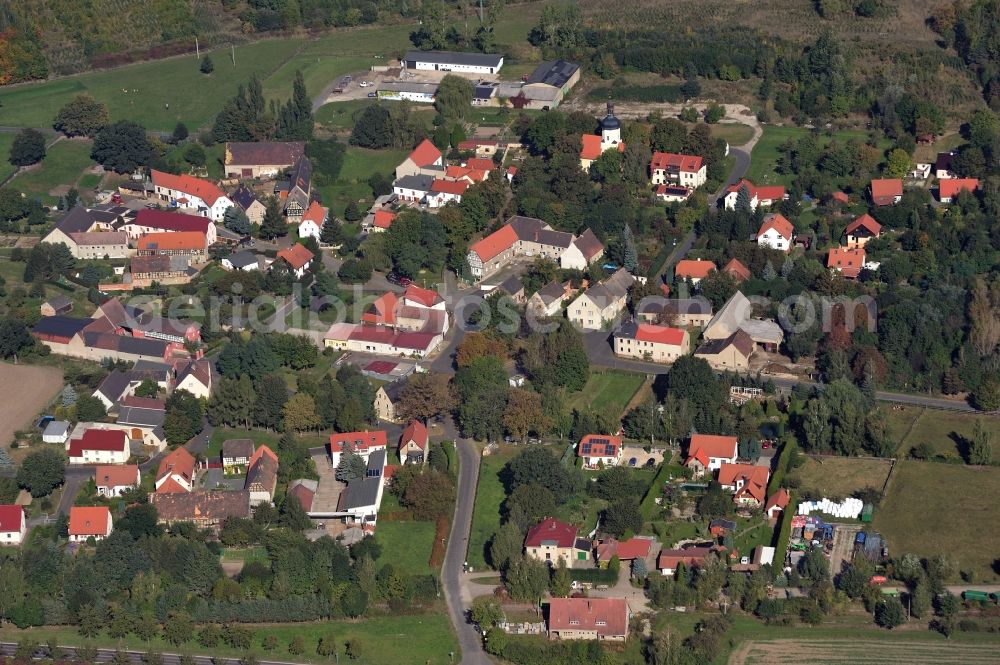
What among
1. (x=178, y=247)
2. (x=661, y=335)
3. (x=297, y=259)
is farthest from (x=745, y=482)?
(x=178, y=247)

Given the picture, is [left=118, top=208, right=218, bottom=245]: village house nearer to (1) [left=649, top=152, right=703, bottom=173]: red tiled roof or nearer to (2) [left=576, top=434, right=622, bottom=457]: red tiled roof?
(1) [left=649, top=152, right=703, bottom=173]: red tiled roof

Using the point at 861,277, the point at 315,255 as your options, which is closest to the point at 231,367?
the point at 315,255

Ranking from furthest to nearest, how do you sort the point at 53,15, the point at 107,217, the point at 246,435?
the point at 53,15, the point at 107,217, the point at 246,435

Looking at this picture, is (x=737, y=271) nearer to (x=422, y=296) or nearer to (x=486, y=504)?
(x=422, y=296)

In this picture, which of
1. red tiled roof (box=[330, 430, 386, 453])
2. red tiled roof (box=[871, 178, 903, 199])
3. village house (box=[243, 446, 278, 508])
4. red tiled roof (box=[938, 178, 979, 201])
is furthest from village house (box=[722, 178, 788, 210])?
village house (box=[243, 446, 278, 508])

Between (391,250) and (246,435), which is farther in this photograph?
(391,250)

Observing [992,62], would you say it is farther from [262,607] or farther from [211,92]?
[262,607]

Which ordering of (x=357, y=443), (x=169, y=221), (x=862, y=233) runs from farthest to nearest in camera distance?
(x=169, y=221) < (x=862, y=233) < (x=357, y=443)
